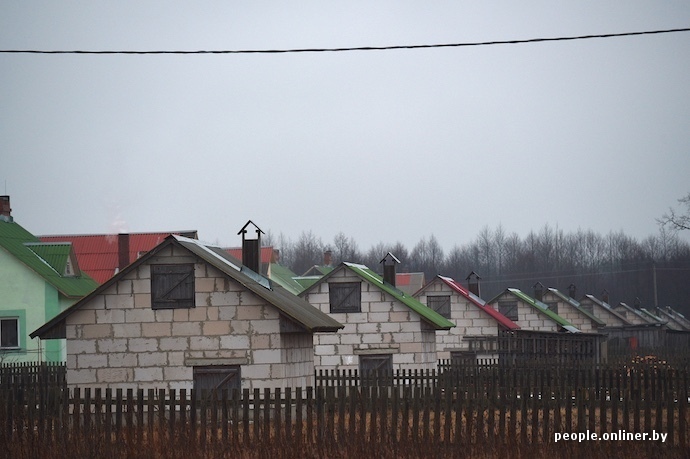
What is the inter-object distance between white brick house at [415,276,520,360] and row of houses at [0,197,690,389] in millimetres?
51

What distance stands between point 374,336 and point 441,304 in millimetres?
12144

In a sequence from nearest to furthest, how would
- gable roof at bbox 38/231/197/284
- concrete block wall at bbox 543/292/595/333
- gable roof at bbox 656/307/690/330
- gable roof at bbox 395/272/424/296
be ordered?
1. gable roof at bbox 38/231/197/284
2. concrete block wall at bbox 543/292/595/333
3. gable roof at bbox 395/272/424/296
4. gable roof at bbox 656/307/690/330

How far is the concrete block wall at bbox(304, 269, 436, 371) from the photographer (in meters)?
33.2

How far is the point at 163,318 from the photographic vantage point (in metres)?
23.0

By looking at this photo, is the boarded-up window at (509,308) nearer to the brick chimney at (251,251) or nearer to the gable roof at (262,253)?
the gable roof at (262,253)

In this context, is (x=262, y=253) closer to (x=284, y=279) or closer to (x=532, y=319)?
(x=284, y=279)

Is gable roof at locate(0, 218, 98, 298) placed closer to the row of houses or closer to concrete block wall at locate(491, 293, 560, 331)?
the row of houses

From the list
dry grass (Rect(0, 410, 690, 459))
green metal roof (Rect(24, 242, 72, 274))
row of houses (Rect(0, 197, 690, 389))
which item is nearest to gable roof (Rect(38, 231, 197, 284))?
row of houses (Rect(0, 197, 690, 389))

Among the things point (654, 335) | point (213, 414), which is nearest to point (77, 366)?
point (213, 414)

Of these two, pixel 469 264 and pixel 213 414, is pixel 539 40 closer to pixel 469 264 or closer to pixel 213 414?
pixel 213 414

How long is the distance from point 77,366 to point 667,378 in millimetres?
16246

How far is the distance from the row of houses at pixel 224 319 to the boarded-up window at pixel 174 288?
2 centimetres

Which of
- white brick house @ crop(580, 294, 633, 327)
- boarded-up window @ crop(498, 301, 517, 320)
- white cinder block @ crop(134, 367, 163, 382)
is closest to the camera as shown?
white cinder block @ crop(134, 367, 163, 382)

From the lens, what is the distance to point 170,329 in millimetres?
23031
